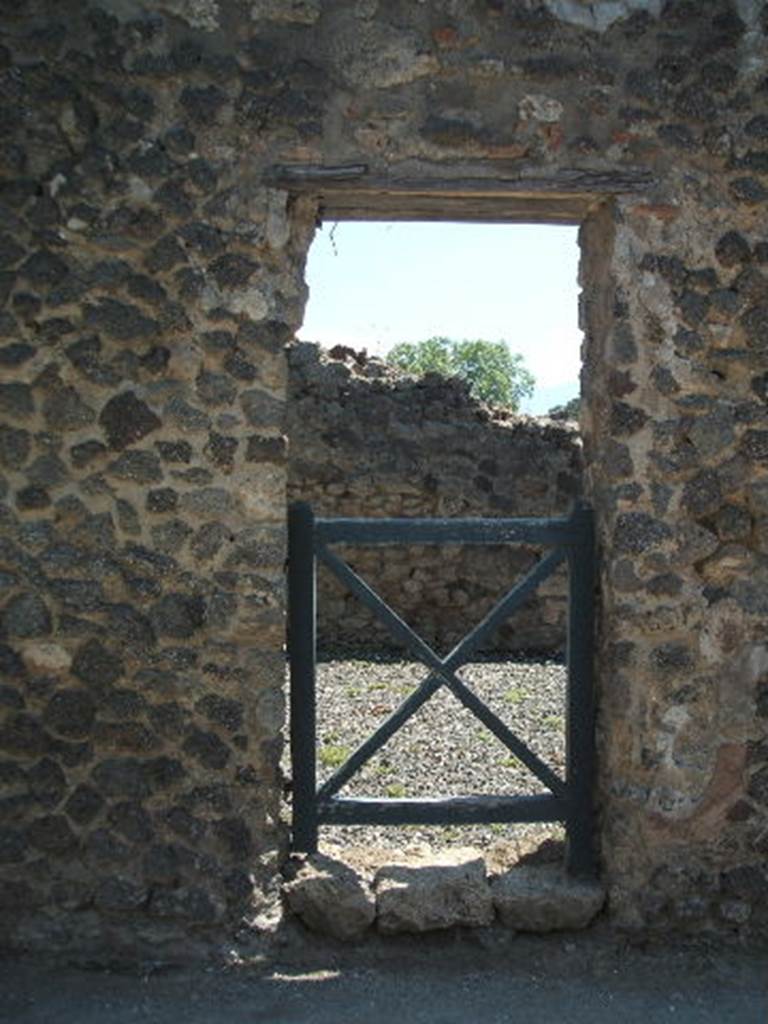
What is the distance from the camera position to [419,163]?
383 centimetres

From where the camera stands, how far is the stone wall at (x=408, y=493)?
33.0ft

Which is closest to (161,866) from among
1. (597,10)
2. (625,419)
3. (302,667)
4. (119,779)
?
(119,779)

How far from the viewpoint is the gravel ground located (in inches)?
199

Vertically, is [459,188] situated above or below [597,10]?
below

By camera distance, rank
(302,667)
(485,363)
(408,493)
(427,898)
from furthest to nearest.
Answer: (485,363) < (408,493) < (302,667) < (427,898)

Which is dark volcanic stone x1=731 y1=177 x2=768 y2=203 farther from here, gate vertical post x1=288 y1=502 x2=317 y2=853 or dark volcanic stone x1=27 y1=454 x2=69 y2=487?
dark volcanic stone x1=27 y1=454 x2=69 y2=487

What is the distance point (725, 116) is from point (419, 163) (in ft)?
3.57

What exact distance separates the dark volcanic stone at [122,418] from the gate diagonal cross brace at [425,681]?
789 mm

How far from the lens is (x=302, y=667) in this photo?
4.02m

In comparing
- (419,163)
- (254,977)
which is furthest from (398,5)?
(254,977)

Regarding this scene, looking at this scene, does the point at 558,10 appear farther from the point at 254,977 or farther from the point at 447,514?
the point at 447,514

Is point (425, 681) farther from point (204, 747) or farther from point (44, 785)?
point (44, 785)

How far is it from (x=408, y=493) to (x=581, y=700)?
6.11 meters

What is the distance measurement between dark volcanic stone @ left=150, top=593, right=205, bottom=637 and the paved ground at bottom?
1135mm
